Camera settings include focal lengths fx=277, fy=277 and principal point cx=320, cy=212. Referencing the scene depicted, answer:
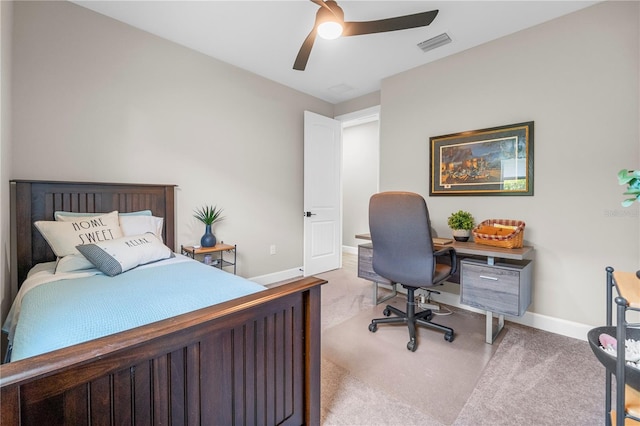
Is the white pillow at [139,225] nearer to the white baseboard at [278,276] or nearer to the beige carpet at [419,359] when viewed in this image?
the white baseboard at [278,276]

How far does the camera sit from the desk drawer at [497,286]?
214cm

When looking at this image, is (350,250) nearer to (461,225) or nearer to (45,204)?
(461,225)

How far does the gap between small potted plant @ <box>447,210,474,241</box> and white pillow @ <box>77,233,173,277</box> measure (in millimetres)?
2614

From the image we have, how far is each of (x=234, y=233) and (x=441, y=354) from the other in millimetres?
2482

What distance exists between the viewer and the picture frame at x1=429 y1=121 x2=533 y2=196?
101 inches

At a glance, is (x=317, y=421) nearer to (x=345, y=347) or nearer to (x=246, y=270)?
(x=345, y=347)

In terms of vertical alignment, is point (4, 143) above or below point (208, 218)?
above

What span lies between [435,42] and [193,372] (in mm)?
3258

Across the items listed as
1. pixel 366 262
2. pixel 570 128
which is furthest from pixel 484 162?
pixel 366 262

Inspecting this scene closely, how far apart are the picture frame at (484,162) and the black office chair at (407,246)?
954 mm

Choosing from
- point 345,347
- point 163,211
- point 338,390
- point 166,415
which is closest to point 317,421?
point 338,390

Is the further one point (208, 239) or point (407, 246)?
point (208, 239)

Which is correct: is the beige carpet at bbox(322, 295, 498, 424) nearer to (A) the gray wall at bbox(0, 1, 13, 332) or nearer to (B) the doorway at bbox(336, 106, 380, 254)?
(A) the gray wall at bbox(0, 1, 13, 332)

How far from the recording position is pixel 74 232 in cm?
189
